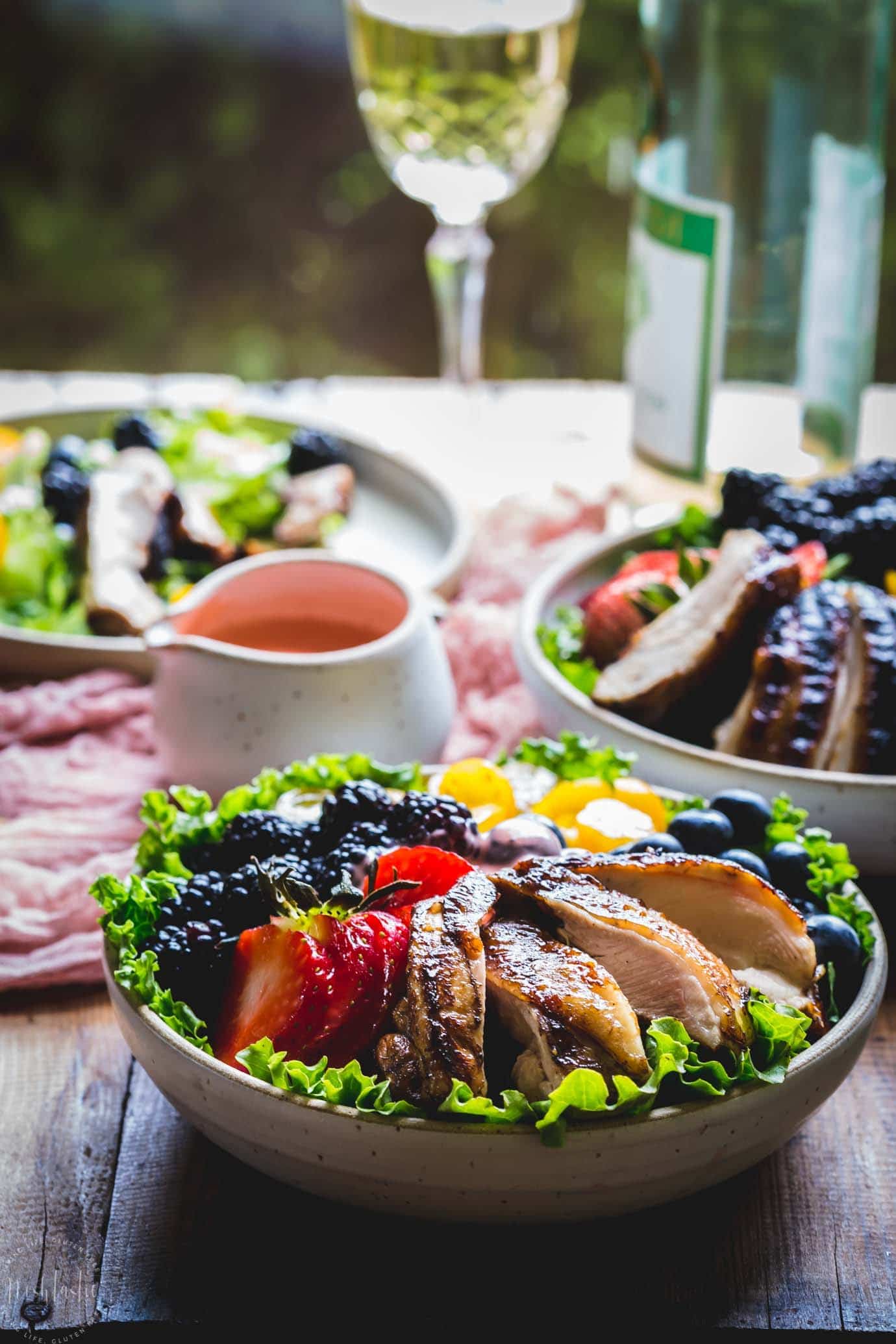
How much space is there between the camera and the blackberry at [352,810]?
974 mm

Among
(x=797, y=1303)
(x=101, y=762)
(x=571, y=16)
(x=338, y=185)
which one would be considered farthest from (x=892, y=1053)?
(x=338, y=185)

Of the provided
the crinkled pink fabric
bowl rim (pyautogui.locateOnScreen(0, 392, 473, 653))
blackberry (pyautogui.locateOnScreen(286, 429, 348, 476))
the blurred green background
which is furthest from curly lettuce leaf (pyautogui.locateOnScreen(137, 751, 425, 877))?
the blurred green background

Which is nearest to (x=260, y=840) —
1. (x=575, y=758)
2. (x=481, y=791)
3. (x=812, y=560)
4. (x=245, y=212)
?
(x=481, y=791)

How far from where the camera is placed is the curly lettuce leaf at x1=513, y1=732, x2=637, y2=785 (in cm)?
112

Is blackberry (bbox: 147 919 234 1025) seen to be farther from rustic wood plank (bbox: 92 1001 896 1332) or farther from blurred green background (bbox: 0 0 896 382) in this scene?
blurred green background (bbox: 0 0 896 382)

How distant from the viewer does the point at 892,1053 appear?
3.47ft

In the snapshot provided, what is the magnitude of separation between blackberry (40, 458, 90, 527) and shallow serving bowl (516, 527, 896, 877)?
0.68 meters

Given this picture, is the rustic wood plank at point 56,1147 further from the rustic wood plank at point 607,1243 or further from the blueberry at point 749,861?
the blueberry at point 749,861

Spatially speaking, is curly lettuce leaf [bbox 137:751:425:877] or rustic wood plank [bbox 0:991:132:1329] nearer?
rustic wood plank [bbox 0:991:132:1329]

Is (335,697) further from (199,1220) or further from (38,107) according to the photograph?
(38,107)

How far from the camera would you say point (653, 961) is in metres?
0.82

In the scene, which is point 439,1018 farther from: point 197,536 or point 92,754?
point 197,536

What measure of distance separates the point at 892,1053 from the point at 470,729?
485 mm

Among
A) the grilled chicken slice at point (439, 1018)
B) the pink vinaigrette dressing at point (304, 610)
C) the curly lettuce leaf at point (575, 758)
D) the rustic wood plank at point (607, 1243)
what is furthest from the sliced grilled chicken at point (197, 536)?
the grilled chicken slice at point (439, 1018)
